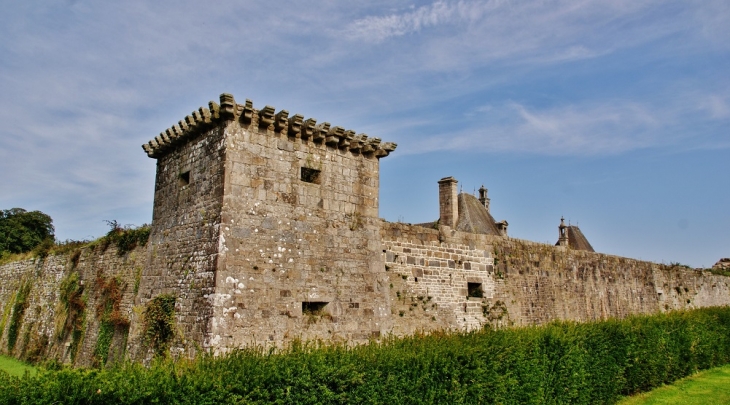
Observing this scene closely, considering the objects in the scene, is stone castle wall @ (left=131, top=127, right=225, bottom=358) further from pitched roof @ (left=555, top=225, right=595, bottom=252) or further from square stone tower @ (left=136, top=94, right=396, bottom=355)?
pitched roof @ (left=555, top=225, right=595, bottom=252)

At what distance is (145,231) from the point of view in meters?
14.2

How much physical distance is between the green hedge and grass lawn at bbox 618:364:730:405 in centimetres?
32

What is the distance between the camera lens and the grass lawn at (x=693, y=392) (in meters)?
12.9

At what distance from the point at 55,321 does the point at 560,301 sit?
16276mm

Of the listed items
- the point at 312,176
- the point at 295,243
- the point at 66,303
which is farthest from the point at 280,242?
the point at 66,303

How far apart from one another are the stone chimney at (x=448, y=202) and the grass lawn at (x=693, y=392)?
22.3ft

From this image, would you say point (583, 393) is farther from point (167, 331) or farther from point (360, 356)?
point (167, 331)

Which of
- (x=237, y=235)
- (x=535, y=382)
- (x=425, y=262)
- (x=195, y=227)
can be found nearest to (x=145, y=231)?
(x=195, y=227)

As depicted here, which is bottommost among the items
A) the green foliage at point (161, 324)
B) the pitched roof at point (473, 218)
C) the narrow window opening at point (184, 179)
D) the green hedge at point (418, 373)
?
the green hedge at point (418, 373)

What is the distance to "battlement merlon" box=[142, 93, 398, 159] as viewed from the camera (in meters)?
9.99

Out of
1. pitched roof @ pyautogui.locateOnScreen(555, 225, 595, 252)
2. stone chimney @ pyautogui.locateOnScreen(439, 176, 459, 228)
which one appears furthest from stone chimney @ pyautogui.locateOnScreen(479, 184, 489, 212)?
stone chimney @ pyautogui.locateOnScreen(439, 176, 459, 228)

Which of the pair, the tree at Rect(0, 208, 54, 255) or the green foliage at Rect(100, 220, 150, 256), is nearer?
the green foliage at Rect(100, 220, 150, 256)

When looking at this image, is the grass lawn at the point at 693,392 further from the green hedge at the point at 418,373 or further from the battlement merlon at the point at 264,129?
the battlement merlon at the point at 264,129

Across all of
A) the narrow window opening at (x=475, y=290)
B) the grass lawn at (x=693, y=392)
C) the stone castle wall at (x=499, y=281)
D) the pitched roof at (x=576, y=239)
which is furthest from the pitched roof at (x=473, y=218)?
the grass lawn at (x=693, y=392)
